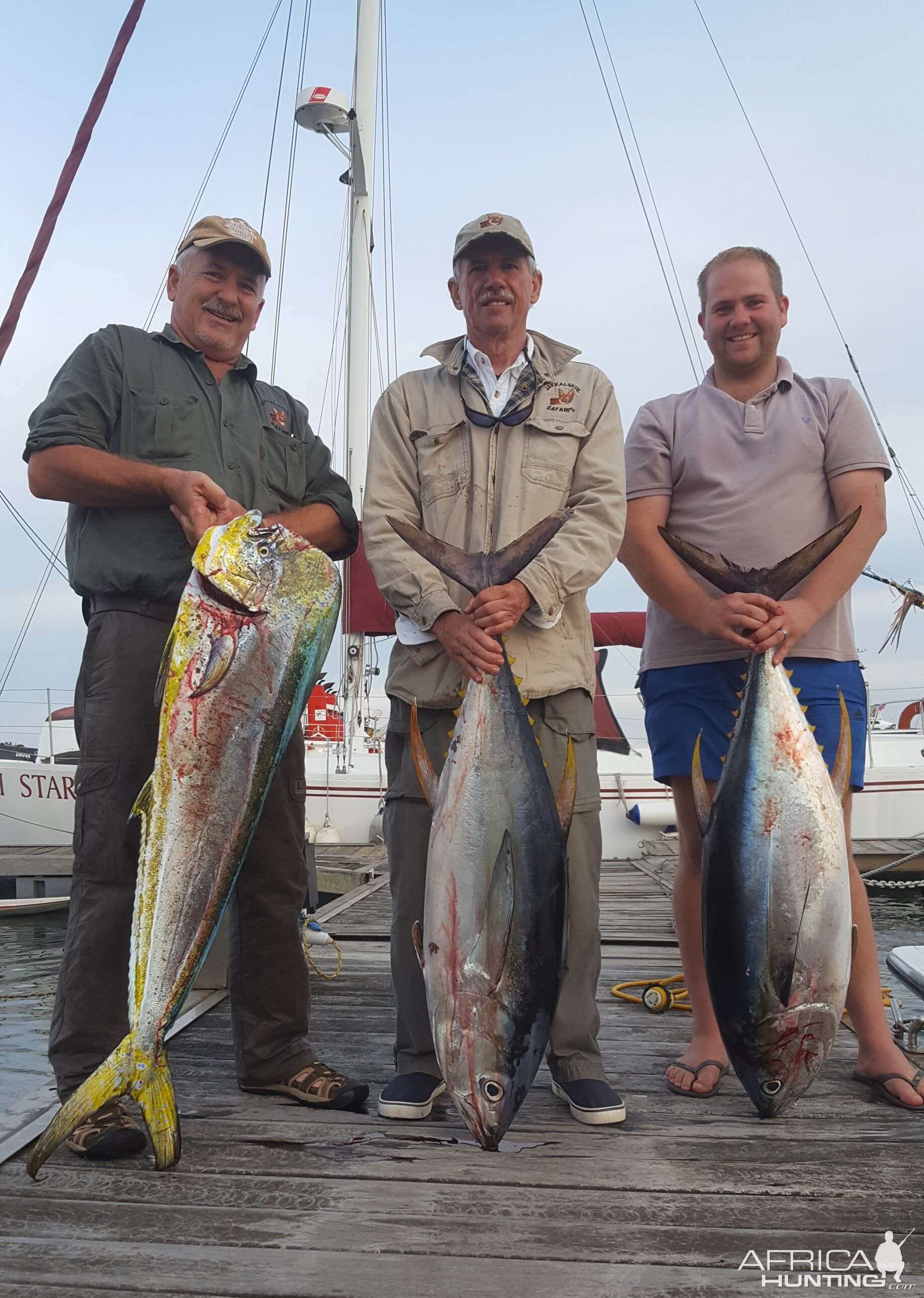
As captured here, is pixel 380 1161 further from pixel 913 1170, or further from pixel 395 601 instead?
pixel 395 601

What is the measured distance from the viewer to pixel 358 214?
38.2 ft

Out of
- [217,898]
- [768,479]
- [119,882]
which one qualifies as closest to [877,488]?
[768,479]

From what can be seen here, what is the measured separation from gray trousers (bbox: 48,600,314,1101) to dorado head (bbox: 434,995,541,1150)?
0.67m

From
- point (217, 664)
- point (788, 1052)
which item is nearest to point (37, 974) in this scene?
point (217, 664)

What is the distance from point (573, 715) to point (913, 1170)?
4.09 ft

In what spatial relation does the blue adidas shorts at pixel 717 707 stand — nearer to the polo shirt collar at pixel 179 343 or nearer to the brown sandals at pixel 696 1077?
the brown sandals at pixel 696 1077

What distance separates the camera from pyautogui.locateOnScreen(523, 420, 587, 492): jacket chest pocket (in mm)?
2541

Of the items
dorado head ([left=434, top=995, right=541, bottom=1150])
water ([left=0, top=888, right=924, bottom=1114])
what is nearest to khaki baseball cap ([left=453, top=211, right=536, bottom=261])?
dorado head ([left=434, top=995, right=541, bottom=1150])

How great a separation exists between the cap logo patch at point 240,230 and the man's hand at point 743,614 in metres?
1.63

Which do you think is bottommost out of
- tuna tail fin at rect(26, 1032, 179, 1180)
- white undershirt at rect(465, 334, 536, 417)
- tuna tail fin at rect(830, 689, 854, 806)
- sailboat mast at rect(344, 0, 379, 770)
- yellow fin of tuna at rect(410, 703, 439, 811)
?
tuna tail fin at rect(26, 1032, 179, 1180)

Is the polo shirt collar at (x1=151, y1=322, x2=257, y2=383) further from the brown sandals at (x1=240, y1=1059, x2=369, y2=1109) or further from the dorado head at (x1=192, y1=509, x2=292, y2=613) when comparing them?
the brown sandals at (x1=240, y1=1059, x2=369, y2=1109)

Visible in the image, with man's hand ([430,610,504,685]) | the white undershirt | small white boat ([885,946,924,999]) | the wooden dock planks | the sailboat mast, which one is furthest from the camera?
the sailboat mast

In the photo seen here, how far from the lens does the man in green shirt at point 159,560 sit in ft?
7.45

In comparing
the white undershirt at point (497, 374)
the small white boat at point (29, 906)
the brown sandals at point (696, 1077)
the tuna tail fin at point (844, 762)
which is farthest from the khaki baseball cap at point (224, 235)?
the small white boat at point (29, 906)
